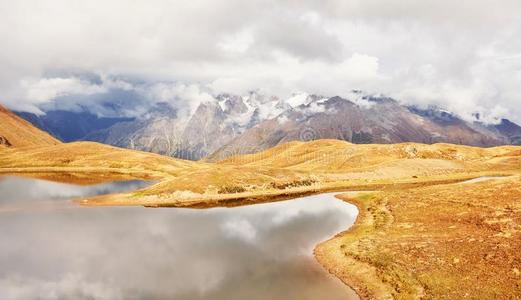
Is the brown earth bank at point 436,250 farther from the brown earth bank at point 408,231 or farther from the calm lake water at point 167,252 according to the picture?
the calm lake water at point 167,252

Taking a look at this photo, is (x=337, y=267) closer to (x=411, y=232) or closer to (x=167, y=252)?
(x=411, y=232)

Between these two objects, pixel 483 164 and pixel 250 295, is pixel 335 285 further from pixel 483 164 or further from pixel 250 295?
pixel 483 164

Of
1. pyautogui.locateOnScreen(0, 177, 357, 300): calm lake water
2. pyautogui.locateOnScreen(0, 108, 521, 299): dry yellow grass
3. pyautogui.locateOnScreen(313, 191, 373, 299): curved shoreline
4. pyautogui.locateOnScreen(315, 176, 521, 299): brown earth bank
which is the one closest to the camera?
pyautogui.locateOnScreen(315, 176, 521, 299): brown earth bank

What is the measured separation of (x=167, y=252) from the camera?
55688 mm

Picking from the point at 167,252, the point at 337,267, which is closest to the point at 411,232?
the point at 337,267

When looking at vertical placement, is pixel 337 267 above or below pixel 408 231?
below

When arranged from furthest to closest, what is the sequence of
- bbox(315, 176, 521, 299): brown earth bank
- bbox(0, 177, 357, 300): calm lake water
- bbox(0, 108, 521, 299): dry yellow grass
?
1. bbox(0, 177, 357, 300): calm lake water
2. bbox(0, 108, 521, 299): dry yellow grass
3. bbox(315, 176, 521, 299): brown earth bank

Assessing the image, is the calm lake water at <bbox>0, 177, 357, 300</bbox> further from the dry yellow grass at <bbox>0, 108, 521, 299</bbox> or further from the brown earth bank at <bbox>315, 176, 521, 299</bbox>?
the dry yellow grass at <bbox>0, 108, 521, 299</bbox>

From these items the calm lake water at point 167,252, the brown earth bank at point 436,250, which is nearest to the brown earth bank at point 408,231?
the brown earth bank at point 436,250

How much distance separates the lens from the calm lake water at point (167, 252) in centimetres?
4269

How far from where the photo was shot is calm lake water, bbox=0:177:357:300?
4269 cm

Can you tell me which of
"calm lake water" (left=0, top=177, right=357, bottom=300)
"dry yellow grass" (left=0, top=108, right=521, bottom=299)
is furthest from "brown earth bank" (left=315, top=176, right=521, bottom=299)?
"calm lake water" (left=0, top=177, right=357, bottom=300)

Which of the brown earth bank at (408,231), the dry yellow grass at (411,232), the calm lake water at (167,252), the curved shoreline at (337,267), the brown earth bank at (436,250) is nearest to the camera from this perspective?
the brown earth bank at (436,250)

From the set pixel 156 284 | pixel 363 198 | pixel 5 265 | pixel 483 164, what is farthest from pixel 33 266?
pixel 483 164
